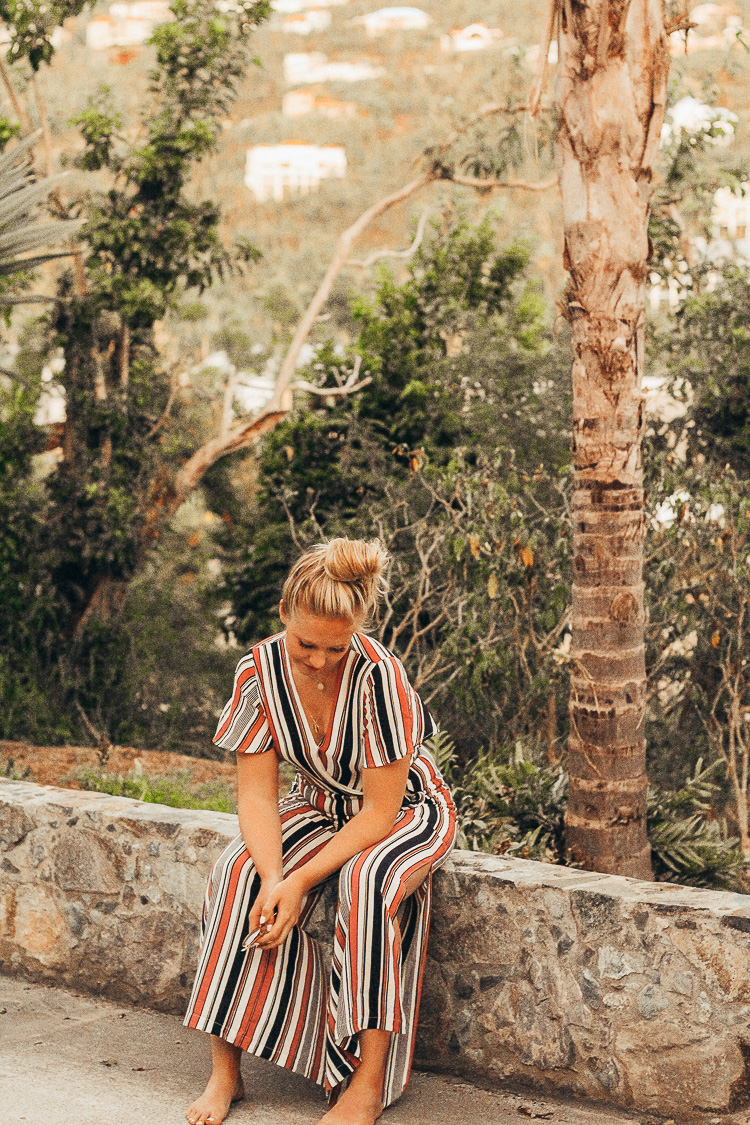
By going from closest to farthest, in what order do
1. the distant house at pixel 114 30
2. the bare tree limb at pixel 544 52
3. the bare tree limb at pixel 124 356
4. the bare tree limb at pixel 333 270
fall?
the bare tree limb at pixel 544 52, the bare tree limb at pixel 124 356, the bare tree limb at pixel 333 270, the distant house at pixel 114 30

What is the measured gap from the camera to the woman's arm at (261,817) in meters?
2.57

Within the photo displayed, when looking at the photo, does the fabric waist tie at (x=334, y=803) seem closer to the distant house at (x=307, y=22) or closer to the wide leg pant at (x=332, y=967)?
the wide leg pant at (x=332, y=967)

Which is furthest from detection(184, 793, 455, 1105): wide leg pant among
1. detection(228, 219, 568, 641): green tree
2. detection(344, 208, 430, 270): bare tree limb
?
detection(344, 208, 430, 270): bare tree limb

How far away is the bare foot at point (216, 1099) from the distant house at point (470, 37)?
93.9 ft

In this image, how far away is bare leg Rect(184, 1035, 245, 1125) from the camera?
252 cm

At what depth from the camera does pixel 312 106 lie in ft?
111

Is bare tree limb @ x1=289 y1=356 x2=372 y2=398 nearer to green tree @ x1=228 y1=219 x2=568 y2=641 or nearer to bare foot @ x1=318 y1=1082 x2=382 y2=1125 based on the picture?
A: green tree @ x1=228 y1=219 x2=568 y2=641

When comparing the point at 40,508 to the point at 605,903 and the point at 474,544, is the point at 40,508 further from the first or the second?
the point at 605,903

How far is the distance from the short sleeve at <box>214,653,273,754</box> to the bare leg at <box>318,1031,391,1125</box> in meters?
0.68

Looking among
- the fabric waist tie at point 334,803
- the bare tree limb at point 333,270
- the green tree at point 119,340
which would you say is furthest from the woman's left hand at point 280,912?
the bare tree limb at point 333,270

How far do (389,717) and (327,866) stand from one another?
1.18ft

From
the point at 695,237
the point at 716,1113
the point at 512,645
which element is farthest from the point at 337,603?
the point at 695,237

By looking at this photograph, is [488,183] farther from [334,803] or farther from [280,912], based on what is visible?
[280,912]

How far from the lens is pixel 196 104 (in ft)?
26.5
